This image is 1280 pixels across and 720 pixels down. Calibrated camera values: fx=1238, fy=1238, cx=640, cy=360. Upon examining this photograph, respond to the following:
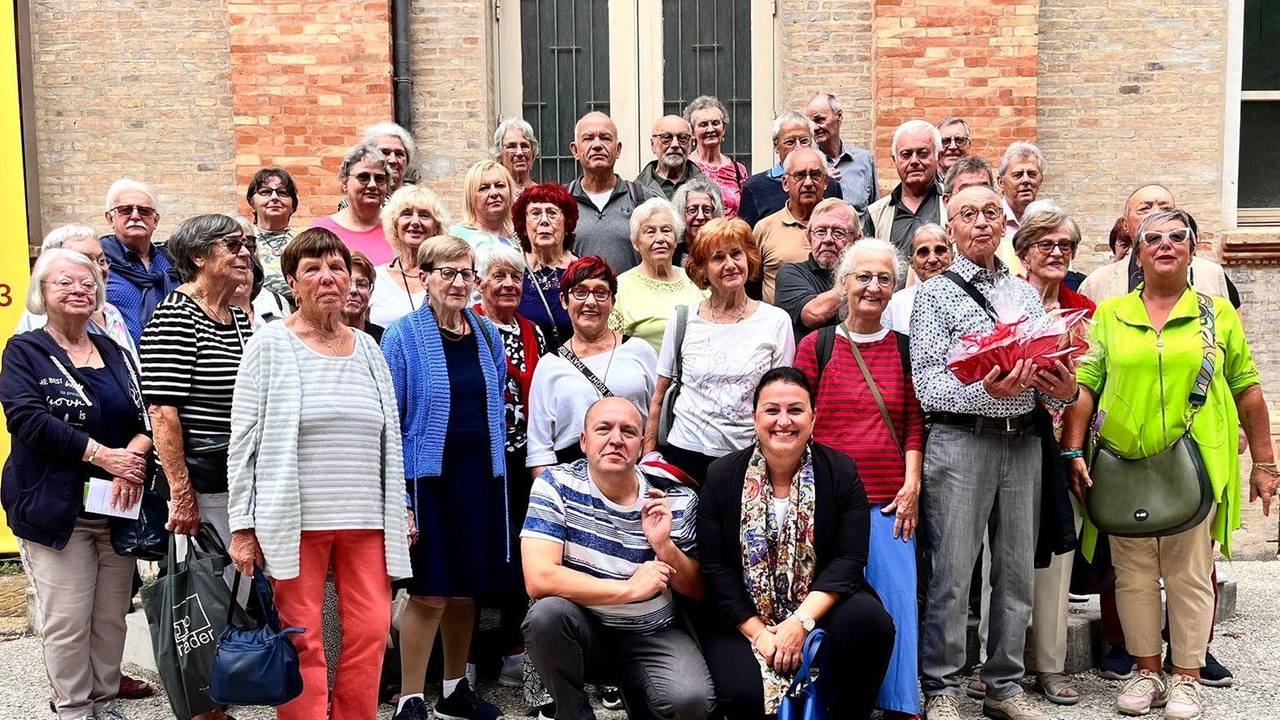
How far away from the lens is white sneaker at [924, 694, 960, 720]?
497 cm

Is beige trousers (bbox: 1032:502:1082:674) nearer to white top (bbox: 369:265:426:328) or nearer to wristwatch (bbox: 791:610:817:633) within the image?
wristwatch (bbox: 791:610:817:633)

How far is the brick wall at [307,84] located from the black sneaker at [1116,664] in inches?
230

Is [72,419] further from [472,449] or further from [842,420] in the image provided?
[842,420]

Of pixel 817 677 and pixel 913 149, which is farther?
pixel 913 149

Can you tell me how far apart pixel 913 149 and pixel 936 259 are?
103cm

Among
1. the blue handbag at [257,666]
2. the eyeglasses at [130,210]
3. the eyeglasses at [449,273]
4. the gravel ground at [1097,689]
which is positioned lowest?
the gravel ground at [1097,689]

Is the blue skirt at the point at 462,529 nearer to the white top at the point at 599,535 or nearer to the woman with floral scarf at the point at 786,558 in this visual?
the white top at the point at 599,535

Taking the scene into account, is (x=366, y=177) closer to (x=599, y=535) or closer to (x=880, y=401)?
(x=599, y=535)

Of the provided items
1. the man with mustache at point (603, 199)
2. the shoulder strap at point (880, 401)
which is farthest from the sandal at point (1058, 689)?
the man with mustache at point (603, 199)

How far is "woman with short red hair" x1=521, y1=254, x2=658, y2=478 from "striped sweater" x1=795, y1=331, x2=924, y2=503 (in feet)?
2.55

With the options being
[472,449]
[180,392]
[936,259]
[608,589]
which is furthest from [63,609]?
[936,259]

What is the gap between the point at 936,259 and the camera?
5609mm

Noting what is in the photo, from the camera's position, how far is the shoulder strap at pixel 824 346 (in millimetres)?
5062

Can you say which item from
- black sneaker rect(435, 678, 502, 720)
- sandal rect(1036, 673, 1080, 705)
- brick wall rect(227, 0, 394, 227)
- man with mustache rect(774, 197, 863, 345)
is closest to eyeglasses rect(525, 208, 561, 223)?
man with mustache rect(774, 197, 863, 345)
